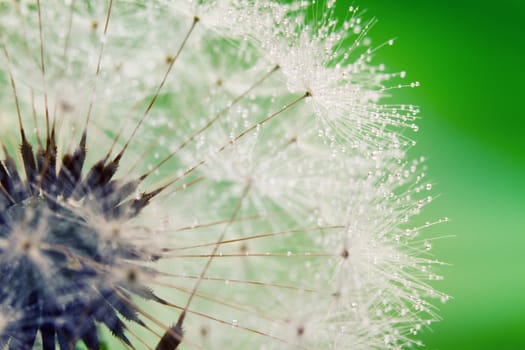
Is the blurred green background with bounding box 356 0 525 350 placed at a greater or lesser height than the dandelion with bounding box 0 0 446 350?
greater

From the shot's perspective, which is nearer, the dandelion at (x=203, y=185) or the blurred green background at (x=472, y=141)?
the dandelion at (x=203, y=185)

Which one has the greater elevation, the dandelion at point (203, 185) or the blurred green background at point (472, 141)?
the blurred green background at point (472, 141)

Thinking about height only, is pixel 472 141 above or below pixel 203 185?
above

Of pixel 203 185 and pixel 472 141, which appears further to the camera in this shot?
pixel 472 141

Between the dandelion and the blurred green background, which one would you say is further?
the blurred green background
